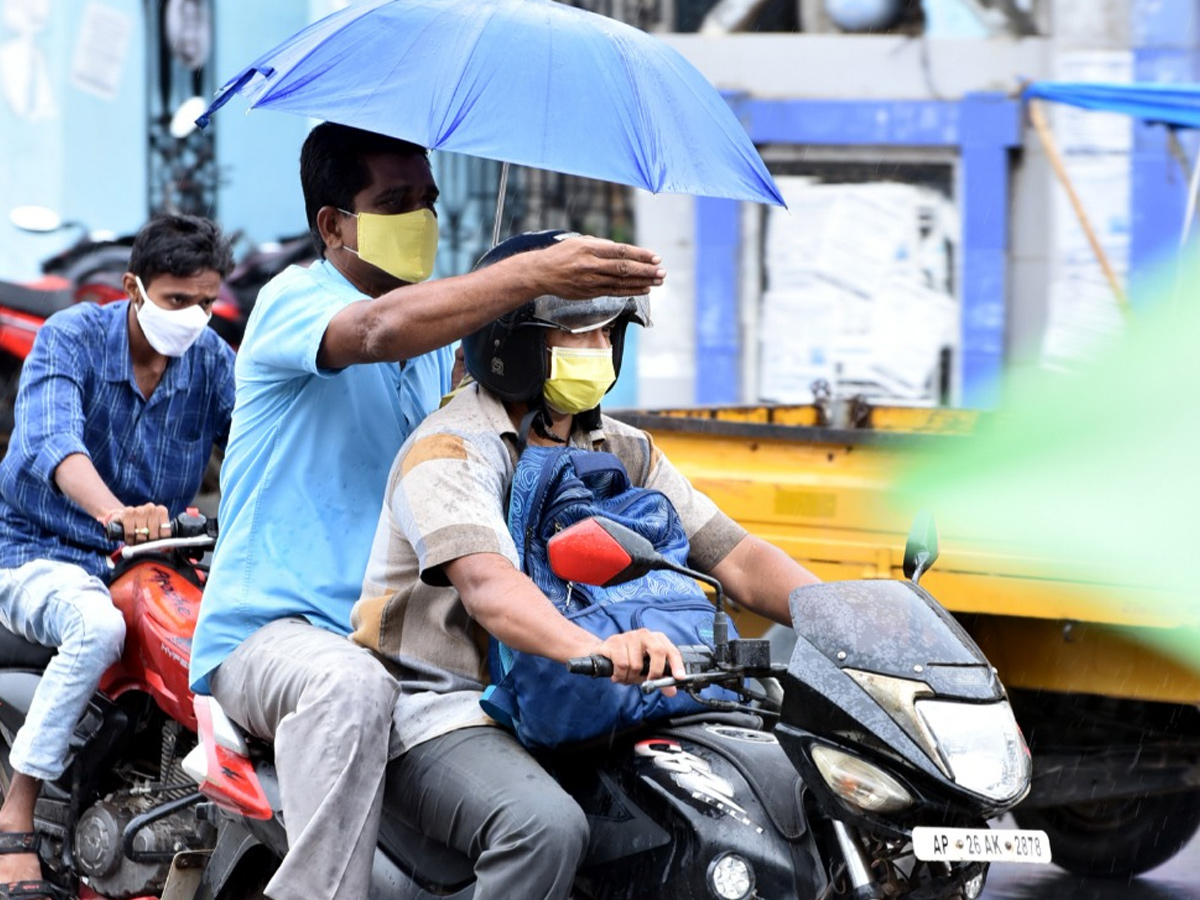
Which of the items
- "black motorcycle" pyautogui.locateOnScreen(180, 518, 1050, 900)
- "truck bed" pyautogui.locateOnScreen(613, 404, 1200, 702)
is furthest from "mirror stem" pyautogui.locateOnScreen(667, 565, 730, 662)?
"truck bed" pyautogui.locateOnScreen(613, 404, 1200, 702)

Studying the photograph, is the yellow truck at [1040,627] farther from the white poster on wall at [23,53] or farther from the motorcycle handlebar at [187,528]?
the white poster on wall at [23,53]

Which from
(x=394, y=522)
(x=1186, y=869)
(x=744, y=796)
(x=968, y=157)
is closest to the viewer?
(x=744, y=796)

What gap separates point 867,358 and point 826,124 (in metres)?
1.63

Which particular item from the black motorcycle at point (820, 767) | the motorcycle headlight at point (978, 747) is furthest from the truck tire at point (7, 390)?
the motorcycle headlight at point (978, 747)

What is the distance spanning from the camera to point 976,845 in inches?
107

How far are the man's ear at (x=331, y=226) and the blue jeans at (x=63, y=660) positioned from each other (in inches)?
55.6

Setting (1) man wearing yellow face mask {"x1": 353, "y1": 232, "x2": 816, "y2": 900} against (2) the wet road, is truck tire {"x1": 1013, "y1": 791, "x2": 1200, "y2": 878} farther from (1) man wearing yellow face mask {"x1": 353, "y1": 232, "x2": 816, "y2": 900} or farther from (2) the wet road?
(1) man wearing yellow face mask {"x1": 353, "y1": 232, "x2": 816, "y2": 900}

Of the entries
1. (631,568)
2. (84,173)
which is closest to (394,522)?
(631,568)

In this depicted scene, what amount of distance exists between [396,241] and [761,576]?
98 cm

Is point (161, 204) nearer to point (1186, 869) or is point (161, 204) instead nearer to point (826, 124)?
point (826, 124)

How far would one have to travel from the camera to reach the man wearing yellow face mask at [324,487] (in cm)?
319

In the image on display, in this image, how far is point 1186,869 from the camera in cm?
625

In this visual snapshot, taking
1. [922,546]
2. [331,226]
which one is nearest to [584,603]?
[922,546]

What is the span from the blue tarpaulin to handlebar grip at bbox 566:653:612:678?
669 cm
